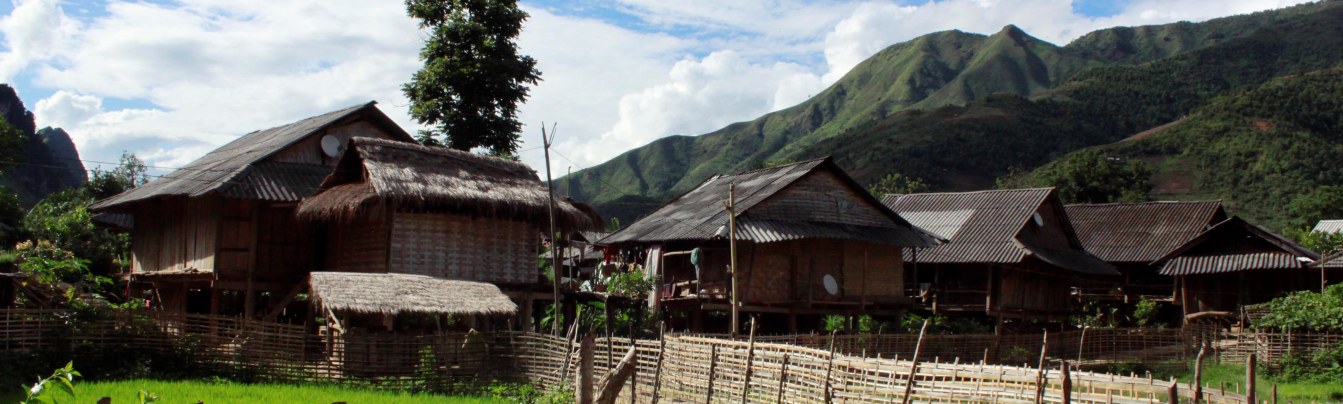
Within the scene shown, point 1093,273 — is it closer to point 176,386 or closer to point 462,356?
point 462,356

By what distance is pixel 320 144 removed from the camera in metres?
24.4

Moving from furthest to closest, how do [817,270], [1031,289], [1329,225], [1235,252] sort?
[1329,225]
[1031,289]
[1235,252]
[817,270]

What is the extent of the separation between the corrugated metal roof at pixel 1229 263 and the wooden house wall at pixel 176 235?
2488cm

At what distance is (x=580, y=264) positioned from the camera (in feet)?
121

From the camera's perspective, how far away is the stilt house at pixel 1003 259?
95.3ft

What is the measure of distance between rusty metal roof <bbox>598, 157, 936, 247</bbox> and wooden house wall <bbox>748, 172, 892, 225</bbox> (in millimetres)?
175

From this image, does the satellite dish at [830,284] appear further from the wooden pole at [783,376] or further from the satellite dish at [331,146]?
the wooden pole at [783,376]

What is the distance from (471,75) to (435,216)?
10.8m

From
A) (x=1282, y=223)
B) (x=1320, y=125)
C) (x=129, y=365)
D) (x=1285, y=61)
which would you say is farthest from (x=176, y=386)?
(x=1285, y=61)

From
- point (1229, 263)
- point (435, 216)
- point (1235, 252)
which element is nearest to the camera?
point (435, 216)

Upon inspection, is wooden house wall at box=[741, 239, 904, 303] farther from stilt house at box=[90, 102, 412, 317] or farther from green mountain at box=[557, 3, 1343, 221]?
green mountain at box=[557, 3, 1343, 221]

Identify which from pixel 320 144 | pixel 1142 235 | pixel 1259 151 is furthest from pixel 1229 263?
pixel 1259 151

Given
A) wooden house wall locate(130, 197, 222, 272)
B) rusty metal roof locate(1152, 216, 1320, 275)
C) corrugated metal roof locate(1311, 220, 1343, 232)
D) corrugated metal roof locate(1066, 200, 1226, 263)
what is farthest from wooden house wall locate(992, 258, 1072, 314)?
wooden house wall locate(130, 197, 222, 272)

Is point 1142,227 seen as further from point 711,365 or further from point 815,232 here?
point 711,365
